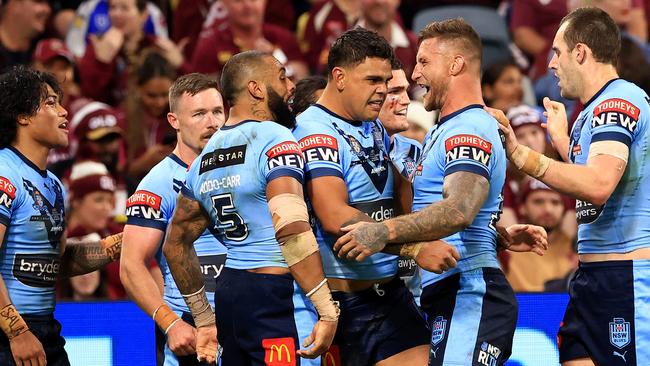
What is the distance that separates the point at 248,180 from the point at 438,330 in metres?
1.39

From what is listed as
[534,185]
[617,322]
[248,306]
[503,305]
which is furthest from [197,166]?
[534,185]

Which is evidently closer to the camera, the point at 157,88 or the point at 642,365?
the point at 642,365

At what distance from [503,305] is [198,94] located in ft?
8.72

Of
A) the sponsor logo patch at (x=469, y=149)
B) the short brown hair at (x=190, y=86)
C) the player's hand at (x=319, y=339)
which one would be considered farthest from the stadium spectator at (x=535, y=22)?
the player's hand at (x=319, y=339)

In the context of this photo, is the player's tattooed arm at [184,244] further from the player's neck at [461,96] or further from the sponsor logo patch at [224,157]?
the player's neck at [461,96]

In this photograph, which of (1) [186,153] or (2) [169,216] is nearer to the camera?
(2) [169,216]

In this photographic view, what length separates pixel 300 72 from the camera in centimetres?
1276

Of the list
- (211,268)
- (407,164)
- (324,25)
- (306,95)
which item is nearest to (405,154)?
(407,164)

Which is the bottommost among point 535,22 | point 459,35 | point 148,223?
point 148,223

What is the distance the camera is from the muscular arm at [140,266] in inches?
292

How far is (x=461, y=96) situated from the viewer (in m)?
6.95

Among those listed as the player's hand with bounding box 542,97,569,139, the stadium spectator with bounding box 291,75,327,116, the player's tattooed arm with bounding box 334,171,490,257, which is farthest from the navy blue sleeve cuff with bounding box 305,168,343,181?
the stadium spectator with bounding box 291,75,327,116

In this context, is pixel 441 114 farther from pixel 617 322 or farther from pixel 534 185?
pixel 534 185

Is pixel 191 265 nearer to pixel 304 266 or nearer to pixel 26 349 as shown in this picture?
pixel 304 266
